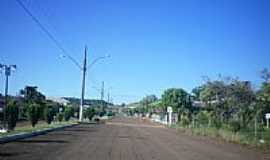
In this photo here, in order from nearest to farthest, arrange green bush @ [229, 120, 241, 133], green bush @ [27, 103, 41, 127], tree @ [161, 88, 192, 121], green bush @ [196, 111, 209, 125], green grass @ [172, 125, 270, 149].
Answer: green grass @ [172, 125, 270, 149], green bush @ [229, 120, 241, 133], green bush @ [27, 103, 41, 127], green bush @ [196, 111, 209, 125], tree @ [161, 88, 192, 121]

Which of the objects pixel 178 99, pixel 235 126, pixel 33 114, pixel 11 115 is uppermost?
pixel 178 99

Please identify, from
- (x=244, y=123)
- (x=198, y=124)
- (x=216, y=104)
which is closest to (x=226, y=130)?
(x=244, y=123)

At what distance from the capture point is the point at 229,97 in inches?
2397

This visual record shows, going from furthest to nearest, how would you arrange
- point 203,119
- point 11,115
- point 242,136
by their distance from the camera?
point 203,119 → point 11,115 → point 242,136

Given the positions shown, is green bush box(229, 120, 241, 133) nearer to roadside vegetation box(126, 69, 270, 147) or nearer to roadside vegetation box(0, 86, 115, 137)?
roadside vegetation box(126, 69, 270, 147)

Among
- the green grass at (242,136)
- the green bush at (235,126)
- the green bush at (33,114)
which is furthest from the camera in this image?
the green bush at (33,114)

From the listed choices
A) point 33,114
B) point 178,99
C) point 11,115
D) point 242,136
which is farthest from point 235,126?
point 178,99

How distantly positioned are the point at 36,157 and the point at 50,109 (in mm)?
43138

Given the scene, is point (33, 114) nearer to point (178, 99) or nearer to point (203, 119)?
point (203, 119)

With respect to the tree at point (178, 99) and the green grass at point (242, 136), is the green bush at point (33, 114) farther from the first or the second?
the tree at point (178, 99)

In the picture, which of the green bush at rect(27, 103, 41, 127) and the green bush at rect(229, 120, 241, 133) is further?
the green bush at rect(27, 103, 41, 127)

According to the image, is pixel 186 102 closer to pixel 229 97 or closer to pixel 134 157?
pixel 229 97

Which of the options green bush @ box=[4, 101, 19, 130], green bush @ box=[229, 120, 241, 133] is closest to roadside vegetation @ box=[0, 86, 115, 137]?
green bush @ box=[4, 101, 19, 130]

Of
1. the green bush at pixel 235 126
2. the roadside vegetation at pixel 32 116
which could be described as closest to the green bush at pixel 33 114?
the roadside vegetation at pixel 32 116
